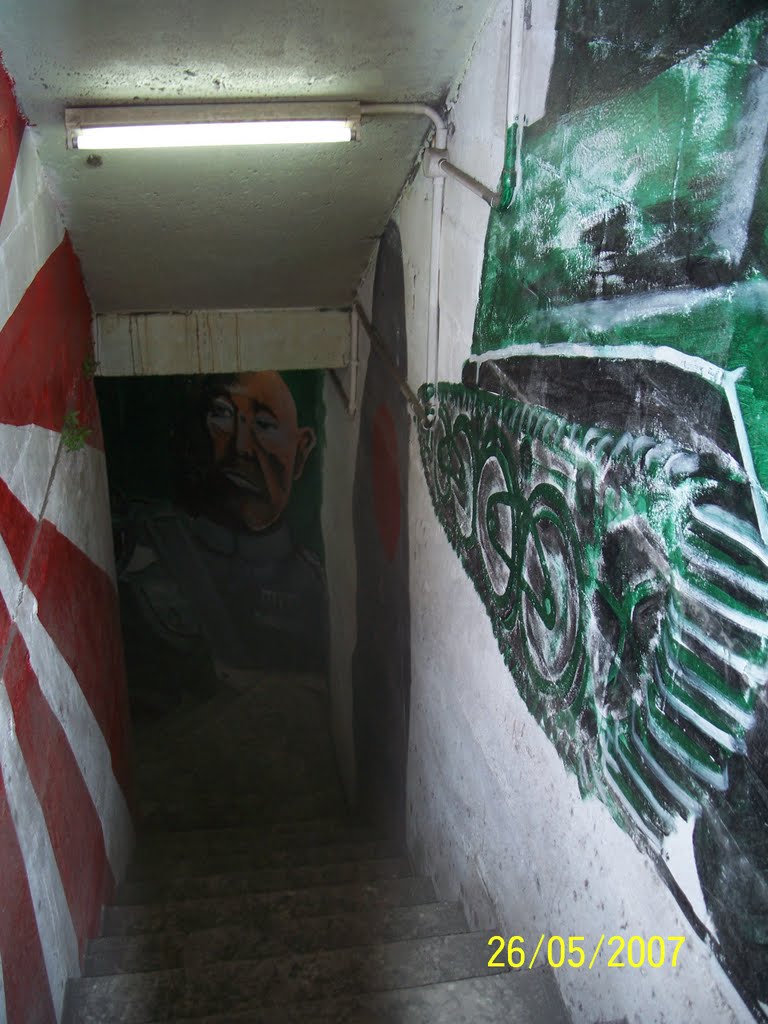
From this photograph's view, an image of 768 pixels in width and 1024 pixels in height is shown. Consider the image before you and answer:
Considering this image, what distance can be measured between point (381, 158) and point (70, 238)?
148cm

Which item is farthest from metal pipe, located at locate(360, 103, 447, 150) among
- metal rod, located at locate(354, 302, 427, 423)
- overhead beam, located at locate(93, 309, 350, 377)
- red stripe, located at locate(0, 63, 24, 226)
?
overhead beam, located at locate(93, 309, 350, 377)

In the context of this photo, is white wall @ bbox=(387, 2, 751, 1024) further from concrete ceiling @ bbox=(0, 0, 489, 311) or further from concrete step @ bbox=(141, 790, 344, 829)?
concrete step @ bbox=(141, 790, 344, 829)

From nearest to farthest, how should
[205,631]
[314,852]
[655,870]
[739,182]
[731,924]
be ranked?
1. [739,182]
2. [731,924]
3. [655,870]
4. [314,852]
5. [205,631]

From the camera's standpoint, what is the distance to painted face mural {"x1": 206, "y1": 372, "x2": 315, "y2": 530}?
667 cm

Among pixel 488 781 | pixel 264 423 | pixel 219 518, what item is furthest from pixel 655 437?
pixel 219 518

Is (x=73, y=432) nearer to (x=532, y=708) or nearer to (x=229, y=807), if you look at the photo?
(x=532, y=708)

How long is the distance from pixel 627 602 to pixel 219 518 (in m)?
5.88

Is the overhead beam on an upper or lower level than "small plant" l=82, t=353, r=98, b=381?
upper

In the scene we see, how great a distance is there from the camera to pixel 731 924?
1367 millimetres

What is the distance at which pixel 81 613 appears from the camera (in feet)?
11.4

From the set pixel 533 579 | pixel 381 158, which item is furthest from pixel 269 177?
pixel 533 579

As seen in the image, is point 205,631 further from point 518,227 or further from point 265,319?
point 518,227

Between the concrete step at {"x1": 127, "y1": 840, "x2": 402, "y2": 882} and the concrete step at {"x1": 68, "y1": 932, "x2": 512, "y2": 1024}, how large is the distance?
1266 millimetres

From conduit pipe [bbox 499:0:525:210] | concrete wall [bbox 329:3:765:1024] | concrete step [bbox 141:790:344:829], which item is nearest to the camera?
concrete wall [bbox 329:3:765:1024]
